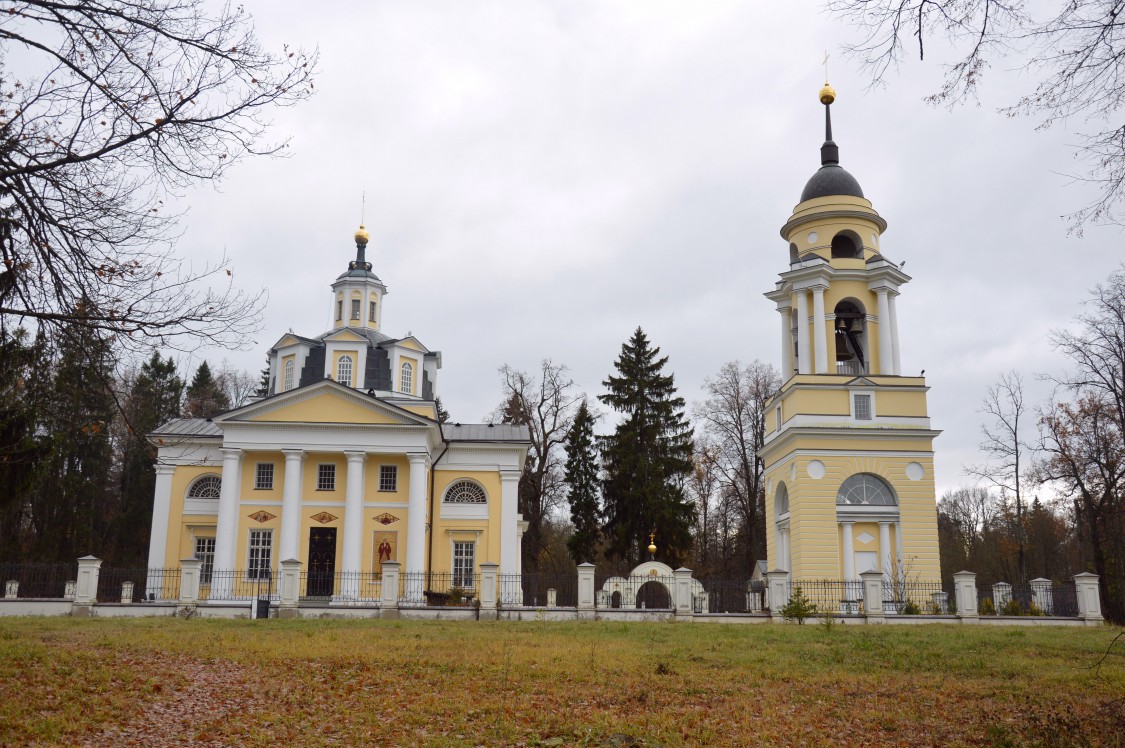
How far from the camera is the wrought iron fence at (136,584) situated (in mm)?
26422

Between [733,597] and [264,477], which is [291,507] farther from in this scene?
[733,597]

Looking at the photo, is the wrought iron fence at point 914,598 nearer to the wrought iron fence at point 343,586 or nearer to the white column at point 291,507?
the wrought iron fence at point 343,586

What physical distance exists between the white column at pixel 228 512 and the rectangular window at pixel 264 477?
0.77 metres

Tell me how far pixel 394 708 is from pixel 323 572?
24007 mm

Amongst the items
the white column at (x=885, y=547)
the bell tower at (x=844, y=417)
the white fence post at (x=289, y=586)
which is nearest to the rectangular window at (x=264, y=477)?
the white fence post at (x=289, y=586)

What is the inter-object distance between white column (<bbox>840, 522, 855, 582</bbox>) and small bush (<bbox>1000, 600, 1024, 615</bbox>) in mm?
5947

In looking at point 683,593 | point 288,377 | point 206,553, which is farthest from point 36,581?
point 683,593

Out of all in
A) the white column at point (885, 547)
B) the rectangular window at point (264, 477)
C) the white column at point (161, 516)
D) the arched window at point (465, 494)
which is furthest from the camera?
the arched window at point (465, 494)

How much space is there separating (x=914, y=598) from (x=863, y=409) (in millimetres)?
6920

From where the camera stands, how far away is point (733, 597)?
2764cm

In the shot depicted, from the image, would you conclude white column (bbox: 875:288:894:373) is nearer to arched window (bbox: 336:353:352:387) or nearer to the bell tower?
the bell tower

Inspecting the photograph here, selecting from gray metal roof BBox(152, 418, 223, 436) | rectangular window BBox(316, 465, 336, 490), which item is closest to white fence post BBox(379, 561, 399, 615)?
rectangular window BBox(316, 465, 336, 490)

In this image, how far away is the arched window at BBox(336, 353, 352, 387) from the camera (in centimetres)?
3831

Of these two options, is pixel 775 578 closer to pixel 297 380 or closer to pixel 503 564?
pixel 503 564
